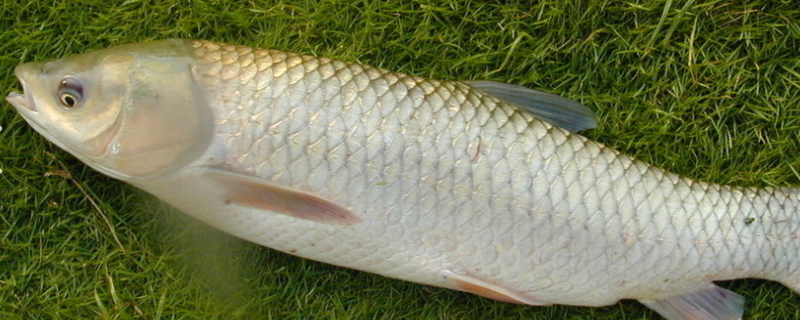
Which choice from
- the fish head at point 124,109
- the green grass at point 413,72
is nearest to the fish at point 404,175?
the fish head at point 124,109

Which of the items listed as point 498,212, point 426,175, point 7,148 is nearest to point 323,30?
point 426,175

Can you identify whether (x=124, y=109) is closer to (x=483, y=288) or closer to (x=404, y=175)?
(x=404, y=175)

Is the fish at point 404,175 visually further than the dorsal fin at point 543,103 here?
No

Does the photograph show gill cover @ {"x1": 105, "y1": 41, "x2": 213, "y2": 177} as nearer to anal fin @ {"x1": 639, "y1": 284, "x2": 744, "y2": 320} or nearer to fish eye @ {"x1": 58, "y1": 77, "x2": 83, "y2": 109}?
fish eye @ {"x1": 58, "y1": 77, "x2": 83, "y2": 109}

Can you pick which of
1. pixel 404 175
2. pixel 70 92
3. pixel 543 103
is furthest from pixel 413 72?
pixel 70 92

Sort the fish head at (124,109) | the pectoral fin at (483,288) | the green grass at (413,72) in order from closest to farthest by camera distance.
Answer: the fish head at (124,109) → the pectoral fin at (483,288) → the green grass at (413,72)

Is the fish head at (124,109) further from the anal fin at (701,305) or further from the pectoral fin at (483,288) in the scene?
the anal fin at (701,305)
